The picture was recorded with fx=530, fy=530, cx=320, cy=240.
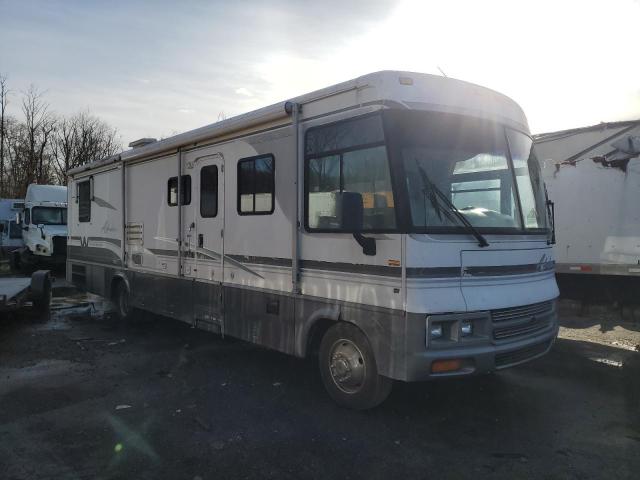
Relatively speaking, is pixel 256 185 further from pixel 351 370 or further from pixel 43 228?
pixel 43 228

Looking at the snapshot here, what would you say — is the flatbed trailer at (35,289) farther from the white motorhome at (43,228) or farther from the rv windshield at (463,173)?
the white motorhome at (43,228)

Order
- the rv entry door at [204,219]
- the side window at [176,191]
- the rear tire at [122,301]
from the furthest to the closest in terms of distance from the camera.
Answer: the rear tire at [122,301], the side window at [176,191], the rv entry door at [204,219]

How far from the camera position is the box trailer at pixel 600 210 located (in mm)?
8445

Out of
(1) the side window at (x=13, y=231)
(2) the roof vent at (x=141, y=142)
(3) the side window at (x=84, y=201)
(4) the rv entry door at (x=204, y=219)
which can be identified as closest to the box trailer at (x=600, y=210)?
(4) the rv entry door at (x=204, y=219)

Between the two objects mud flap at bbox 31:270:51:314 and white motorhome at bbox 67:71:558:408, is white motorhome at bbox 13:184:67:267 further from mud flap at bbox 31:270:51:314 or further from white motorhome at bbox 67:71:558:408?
white motorhome at bbox 67:71:558:408

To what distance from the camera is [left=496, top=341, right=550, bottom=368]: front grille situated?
464 centimetres

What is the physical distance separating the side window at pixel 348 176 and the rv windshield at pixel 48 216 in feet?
54.0

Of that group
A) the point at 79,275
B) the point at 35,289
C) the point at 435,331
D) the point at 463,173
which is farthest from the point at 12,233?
the point at 435,331

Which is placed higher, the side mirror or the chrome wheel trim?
the side mirror

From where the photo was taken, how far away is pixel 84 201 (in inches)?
413

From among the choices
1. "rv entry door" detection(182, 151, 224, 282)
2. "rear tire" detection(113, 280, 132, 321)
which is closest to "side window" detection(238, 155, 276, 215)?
"rv entry door" detection(182, 151, 224, 282)

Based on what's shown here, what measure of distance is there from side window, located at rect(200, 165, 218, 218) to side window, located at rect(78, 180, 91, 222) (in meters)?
4.34

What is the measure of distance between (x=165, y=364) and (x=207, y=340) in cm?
135

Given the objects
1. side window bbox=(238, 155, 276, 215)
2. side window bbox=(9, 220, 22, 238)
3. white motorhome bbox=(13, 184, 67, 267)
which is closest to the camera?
side window bbox=(238, 155, 276, 215)
